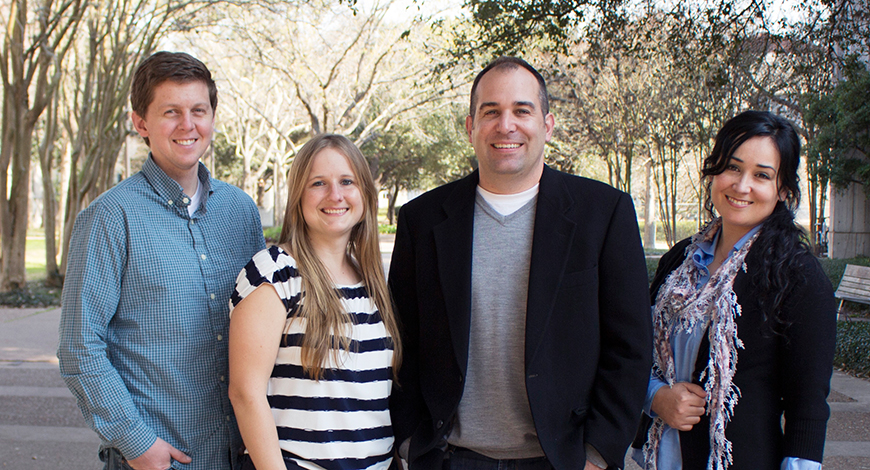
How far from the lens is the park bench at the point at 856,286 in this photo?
28.3ft

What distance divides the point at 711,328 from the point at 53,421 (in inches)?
215

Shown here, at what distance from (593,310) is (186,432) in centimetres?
148

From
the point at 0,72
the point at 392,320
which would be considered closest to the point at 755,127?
the point at 392,320

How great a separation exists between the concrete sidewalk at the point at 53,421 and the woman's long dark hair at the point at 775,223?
10.0 ft

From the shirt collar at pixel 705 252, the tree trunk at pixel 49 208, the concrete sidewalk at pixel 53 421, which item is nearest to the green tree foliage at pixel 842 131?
the concrete sidewalk at pixel 53 421

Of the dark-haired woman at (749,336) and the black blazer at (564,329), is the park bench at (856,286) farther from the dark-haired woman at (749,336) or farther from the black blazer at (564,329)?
the black blazer at (564,329)

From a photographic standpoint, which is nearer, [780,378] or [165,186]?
[780,378]

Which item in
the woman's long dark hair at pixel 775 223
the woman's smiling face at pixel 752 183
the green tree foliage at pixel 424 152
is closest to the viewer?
the woman's long dark hair at pixel 775 223

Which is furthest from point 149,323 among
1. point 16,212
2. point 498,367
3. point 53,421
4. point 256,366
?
point 16,212

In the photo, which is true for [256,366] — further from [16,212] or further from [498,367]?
[16,212]

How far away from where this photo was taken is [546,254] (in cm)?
223

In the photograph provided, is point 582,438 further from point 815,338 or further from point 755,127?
point 755,127

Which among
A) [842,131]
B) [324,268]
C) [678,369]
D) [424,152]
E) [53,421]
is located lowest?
[53,421]

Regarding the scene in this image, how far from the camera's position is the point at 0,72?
36.8 ft
